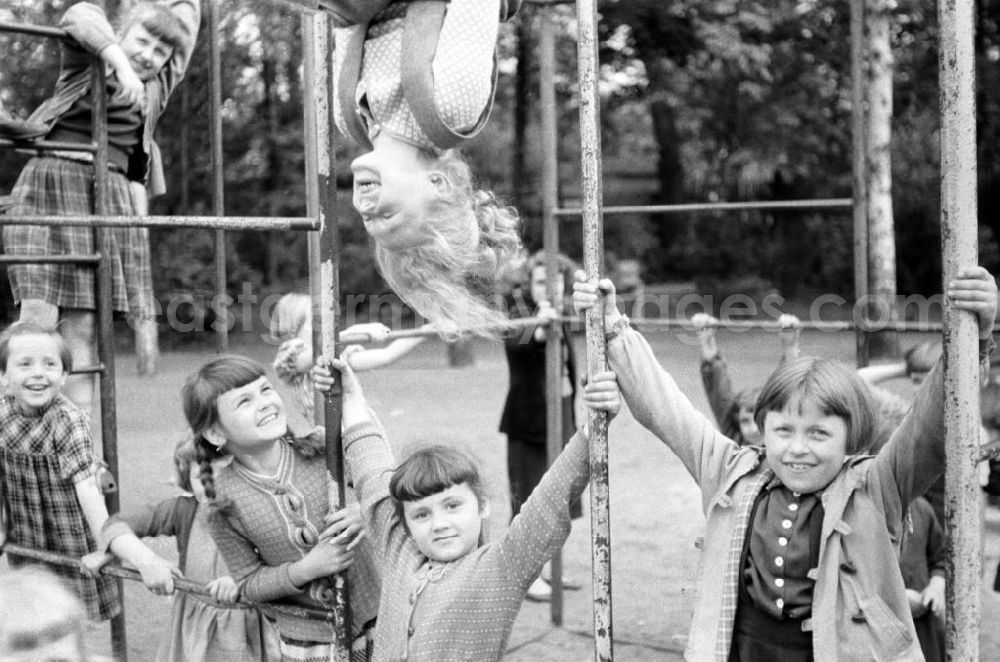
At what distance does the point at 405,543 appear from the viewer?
6.82 feet

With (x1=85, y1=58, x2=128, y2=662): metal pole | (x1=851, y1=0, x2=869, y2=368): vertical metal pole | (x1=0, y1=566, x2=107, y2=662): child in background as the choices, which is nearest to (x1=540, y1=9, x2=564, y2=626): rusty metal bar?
(x1=851, y1=0, x2=869, y2=368): vertical metal pole

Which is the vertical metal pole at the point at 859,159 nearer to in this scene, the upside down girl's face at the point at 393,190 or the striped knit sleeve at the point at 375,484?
the striped knit sleeve at the point at 375,484

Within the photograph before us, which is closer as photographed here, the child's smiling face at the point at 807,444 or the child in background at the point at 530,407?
the child's smiling face at the point at 807,444

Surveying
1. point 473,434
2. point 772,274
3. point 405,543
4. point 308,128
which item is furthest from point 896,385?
point 772,274

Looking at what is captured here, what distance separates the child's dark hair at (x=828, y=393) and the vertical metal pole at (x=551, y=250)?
213 centimetres

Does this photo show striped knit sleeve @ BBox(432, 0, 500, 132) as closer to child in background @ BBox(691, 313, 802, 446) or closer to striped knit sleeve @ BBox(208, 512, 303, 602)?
striped knit sleeve @ BBox(208, 512, 303, 602)

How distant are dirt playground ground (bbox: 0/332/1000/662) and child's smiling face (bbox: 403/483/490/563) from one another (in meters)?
0.27

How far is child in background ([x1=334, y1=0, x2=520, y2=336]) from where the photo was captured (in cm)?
175

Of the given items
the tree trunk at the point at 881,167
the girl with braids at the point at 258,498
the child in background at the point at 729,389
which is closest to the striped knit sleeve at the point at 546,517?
the girl with braids at the point at 258,498

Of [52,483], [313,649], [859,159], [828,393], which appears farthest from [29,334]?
[859,159]

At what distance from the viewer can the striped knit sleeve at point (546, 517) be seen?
5.93 feet

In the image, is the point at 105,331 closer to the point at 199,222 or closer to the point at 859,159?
the point at 199,222

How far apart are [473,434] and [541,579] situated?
3.27 m

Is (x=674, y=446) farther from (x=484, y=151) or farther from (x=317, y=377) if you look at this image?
(x=484, y=151)
